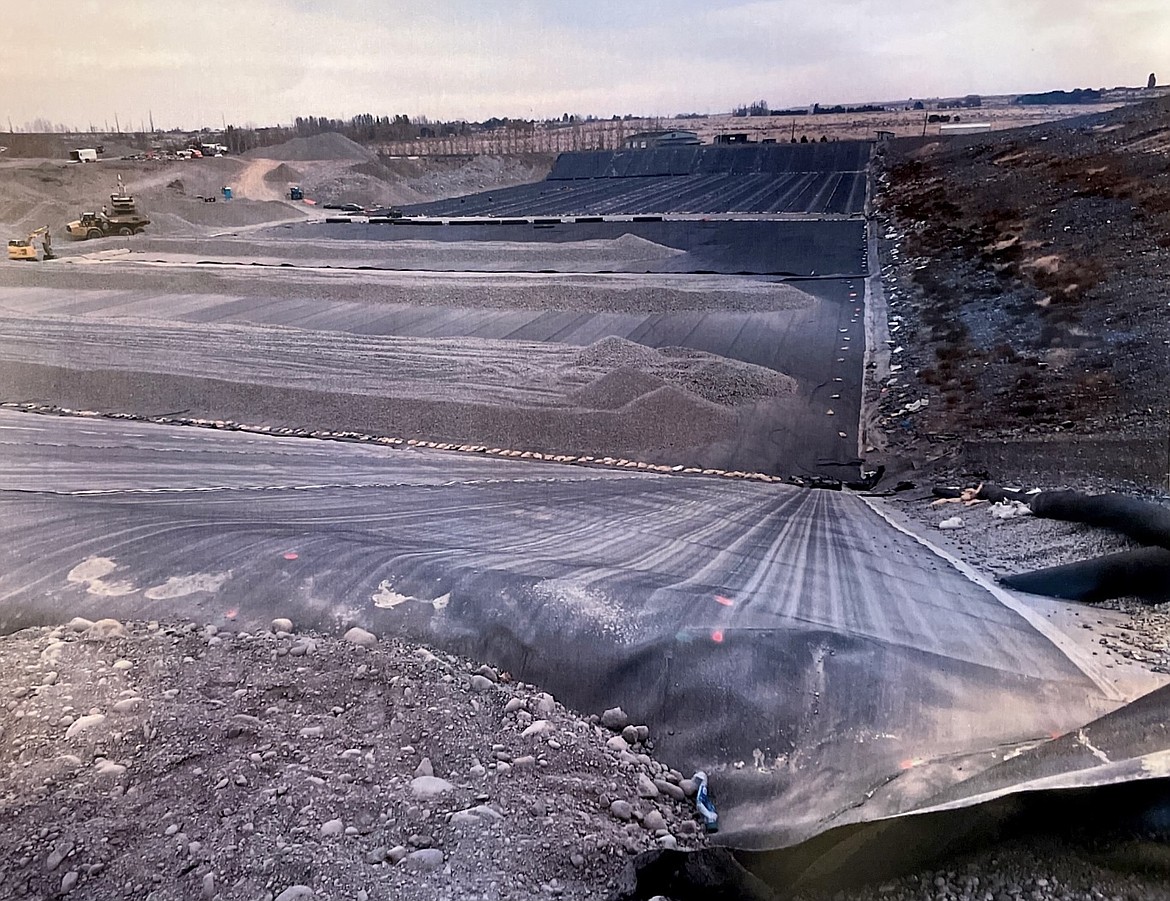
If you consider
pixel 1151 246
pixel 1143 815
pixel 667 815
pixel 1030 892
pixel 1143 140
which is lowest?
Answer: pixel 667 815

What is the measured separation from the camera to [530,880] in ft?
6.60

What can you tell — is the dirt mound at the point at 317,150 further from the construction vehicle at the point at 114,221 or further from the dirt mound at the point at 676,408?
the dirt mound at the point at 676,408

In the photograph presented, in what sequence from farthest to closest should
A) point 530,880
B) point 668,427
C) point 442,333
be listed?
point 442,333 < point 668,427 < point 530,880

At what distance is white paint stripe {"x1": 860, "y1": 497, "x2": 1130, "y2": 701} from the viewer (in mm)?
2574

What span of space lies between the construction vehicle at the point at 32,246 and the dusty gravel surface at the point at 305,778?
5.21 meters

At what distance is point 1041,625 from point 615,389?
418cm

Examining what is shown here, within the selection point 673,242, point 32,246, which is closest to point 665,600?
point 32,246

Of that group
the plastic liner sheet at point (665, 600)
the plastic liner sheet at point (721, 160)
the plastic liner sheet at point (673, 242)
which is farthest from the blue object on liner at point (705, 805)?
the plastic liner sheet at point (721, 160)

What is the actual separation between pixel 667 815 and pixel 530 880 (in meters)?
0.48

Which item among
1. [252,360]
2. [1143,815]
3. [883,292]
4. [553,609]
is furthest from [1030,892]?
[883,292]

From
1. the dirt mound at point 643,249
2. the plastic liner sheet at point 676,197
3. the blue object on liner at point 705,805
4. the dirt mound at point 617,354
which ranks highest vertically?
the plastic liner sheet at point 676,197

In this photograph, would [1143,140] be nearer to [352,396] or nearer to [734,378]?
[734,378]

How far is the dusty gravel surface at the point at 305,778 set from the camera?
2037mm

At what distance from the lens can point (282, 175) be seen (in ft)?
50.3
